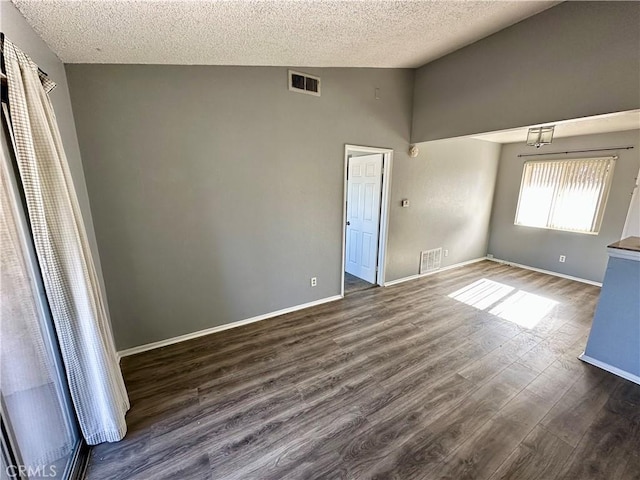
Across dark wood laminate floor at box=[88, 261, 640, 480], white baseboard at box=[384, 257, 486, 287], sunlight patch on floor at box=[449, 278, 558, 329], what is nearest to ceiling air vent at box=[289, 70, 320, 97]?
dark wood laminate floor at box=[88, 261, 640, 480]

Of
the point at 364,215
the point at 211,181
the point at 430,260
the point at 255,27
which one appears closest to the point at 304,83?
the point at 255,27

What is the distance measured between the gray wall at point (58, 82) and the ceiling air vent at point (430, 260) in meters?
4.40

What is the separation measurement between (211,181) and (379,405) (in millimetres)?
2431

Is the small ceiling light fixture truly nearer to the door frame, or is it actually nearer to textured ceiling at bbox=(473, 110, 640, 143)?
textured ceiling at bbox=(473, 110, 640, 143)

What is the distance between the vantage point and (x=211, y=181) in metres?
2.53

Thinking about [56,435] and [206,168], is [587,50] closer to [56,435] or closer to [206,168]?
[206,168]

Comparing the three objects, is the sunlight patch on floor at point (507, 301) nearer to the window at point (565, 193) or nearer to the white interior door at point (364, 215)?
the white interior door at point (364, 215)

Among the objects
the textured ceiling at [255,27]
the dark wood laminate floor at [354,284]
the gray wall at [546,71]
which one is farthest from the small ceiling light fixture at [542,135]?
the dark wood laminate floor at [354,284]

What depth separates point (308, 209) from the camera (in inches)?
125

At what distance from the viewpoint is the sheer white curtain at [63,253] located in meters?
1.20

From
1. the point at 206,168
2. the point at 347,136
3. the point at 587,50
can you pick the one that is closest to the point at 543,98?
the point at 587,50

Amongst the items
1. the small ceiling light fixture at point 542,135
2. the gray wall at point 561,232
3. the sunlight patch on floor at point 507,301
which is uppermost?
the small ceiling light fixture at point 542,135

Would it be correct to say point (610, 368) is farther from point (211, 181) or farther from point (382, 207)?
point (211, 181)

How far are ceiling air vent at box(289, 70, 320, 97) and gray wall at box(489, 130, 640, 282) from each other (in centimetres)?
454
